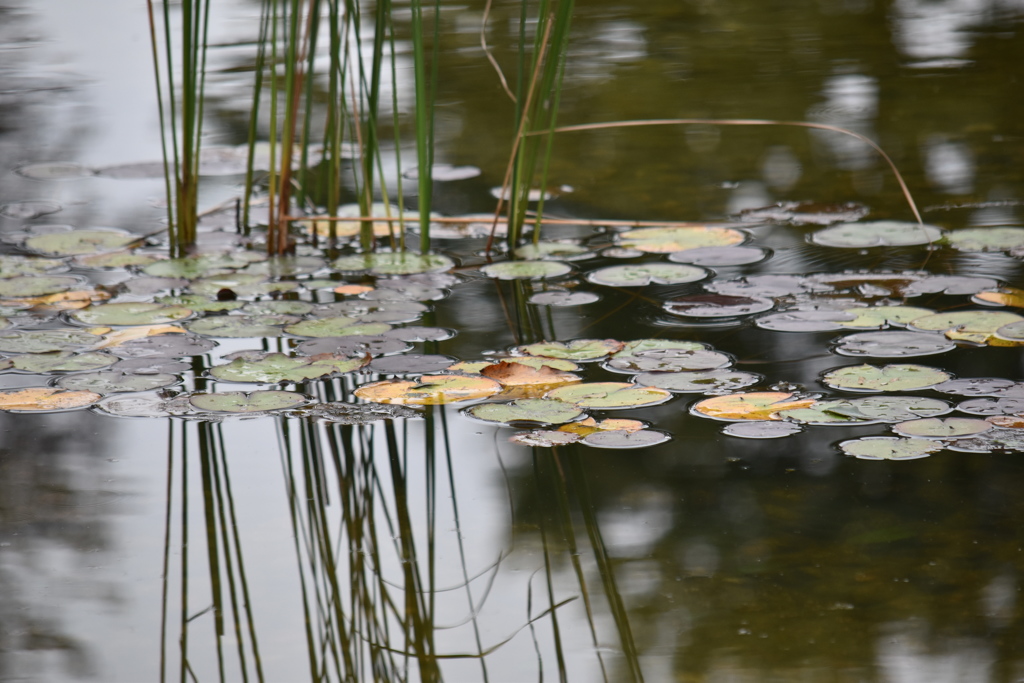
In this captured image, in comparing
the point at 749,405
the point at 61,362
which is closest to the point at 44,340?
the point at 61,362

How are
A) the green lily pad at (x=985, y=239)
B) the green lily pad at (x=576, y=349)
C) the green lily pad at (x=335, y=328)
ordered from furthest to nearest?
1. the green lily pad at (x=985, y=239)
2. the green lily pad at (x=335, y=328)
3. the green lily pad at (x=576, y=349)

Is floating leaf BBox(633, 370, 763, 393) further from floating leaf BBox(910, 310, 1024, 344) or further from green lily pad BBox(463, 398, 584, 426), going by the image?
floating leaf BBox(910, 310, 1024, 344)

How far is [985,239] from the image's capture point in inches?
111

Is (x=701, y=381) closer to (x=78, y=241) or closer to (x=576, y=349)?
(x=576, y=349)

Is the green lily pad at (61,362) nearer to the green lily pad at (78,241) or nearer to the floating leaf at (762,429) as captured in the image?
the green lily pad at (78,241)

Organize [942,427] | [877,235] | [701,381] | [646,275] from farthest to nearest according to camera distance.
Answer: [877,235], [646,275], [701,381], [942,427]

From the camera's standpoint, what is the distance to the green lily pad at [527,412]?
1.94 meters

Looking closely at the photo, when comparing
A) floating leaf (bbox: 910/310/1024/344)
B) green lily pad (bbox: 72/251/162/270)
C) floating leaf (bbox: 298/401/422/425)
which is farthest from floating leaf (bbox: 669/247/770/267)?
green lily pad (bbox: 72/251/162/270)

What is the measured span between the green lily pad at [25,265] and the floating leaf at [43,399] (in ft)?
2.70

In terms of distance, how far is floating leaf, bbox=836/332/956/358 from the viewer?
2160mm

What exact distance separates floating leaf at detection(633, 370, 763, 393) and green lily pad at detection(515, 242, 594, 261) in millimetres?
845

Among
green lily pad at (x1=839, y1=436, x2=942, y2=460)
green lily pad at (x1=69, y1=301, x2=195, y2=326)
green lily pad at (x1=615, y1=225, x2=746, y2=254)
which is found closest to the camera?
green lily pad at (x1=839, y1=436, x2=942, y2=460)

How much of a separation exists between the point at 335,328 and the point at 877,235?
1376 millimetres

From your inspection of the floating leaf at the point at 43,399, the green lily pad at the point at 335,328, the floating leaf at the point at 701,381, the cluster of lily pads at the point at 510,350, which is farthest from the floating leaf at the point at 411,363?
the floating leaf at the point at 43,399
